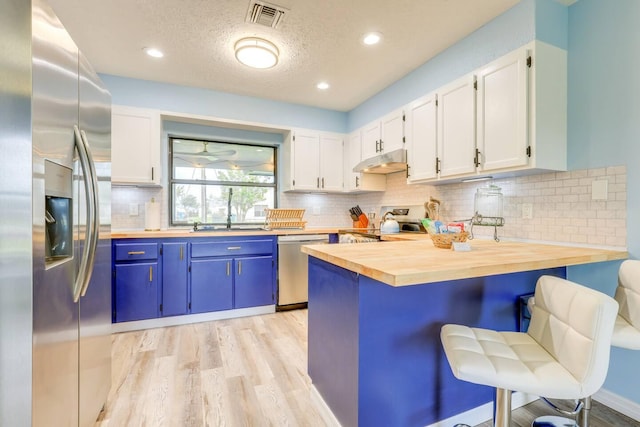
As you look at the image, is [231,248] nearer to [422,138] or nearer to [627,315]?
[422,138]

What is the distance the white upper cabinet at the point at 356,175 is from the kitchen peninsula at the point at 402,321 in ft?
7.50

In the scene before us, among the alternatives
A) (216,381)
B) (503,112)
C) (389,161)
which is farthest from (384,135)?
(216,381)

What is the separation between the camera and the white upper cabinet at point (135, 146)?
9.80 feet

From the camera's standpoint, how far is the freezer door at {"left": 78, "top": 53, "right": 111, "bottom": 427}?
1.30 meters

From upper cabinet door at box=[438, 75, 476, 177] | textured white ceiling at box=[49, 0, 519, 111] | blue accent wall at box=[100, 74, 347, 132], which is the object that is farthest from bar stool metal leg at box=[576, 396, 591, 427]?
Answer: blue accent wall at box=[100, 74, 347, 132]

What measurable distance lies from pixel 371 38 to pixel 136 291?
10.4 ft

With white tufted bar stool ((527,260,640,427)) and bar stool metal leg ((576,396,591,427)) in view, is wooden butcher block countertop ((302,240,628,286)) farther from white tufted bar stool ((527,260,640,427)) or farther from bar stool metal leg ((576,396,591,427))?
bar stool metal leg ((576,396,591,427))

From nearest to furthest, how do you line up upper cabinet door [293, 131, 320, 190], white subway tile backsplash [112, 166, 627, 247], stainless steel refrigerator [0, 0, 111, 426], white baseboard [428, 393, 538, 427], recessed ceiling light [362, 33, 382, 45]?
stainless steel refrigerator [0, 0, 111, 426] → white baseboard [428, 393, 538, 427] → white subway tile backsplash [112, 166, 627, 247] → recessed ceiling light [362, 33, 382, 45] → upper cabinet door [293, 131, 320, 190]

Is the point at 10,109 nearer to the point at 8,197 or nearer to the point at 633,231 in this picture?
the point at 8,197

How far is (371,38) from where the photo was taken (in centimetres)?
242

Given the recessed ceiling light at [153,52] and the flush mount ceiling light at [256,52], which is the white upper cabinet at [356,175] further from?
the recessed ceiling light at [153,52]

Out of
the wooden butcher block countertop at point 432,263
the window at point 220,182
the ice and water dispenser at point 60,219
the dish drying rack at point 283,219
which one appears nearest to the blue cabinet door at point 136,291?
the window at point 220,182

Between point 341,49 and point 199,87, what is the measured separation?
179 cm

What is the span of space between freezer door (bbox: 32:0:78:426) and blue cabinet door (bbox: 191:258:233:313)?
1.77m
